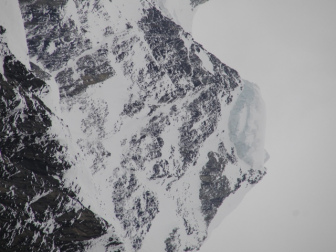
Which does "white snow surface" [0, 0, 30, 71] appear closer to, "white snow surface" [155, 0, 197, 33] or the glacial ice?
the glacial ice

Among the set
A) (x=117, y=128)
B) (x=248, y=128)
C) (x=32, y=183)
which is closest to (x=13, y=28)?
(x=32, y=183)

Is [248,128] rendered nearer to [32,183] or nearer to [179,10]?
[32,183]

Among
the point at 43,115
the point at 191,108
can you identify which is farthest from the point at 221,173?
the point at 43,115

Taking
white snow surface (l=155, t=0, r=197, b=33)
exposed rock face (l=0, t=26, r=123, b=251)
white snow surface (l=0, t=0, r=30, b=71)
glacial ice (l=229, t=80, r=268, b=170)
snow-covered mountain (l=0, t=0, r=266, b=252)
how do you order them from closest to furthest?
1. exposed rock face (l=0, t=26, r=123, b=251)
2. snow-covered mountain (l=0, t=0, r=266, b=252)
3. white snow surface (l=0, t=0, r=30, b=71)
4. glacial ice (l=229, t=80, r=268, b=170)
5. white snow surface (l=155, t=0, r=197, b=33)

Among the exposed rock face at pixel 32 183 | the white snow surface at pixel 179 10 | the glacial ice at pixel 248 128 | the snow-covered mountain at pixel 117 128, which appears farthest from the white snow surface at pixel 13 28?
the white snow surface at pixel 179 10

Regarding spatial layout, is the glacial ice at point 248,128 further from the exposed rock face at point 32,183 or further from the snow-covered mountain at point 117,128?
the exposed rock face at point 32,183

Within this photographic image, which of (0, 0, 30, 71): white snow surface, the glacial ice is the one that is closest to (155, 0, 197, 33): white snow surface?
the glacial ice

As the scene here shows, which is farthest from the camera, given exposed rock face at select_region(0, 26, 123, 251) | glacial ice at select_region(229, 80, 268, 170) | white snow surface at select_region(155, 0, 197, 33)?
white snow surface at select_region(155, 0, 197, 33)
